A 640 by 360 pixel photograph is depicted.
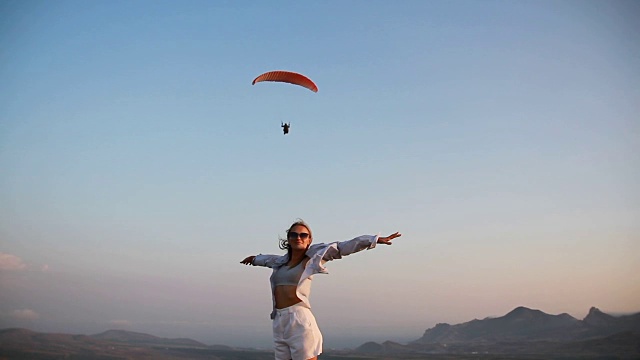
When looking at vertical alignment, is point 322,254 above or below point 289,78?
below

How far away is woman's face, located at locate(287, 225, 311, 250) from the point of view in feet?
28.6

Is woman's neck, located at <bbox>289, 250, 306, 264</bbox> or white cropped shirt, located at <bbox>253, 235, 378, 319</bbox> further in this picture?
woman's neck, located at <bbox>289, 250, 306, 264</bbox>

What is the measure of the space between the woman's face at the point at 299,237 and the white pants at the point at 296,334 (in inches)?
31.9

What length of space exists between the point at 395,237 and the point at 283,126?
24.0 meters

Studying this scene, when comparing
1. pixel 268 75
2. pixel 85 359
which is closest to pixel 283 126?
pixel 268 75

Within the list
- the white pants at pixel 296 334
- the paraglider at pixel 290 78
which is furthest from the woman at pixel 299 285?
the paraglider at pixel 290 78

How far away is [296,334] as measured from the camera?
27.4 ft

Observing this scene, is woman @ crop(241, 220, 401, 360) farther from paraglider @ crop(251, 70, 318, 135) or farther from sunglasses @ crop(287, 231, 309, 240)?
paraglider @ crop(251, 70, 318, 135)

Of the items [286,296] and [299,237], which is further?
[299,237]

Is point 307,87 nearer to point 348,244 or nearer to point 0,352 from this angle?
point 348,244

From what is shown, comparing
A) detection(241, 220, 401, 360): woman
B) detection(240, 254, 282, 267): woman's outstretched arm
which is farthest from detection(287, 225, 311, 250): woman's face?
detection(240, 254, 282, 267): woman's outstretched arm

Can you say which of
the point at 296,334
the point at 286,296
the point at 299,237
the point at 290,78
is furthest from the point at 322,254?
the point at 290,78

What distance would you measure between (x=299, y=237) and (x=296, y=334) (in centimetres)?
132

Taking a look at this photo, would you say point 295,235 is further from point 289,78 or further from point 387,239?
point 289,78
